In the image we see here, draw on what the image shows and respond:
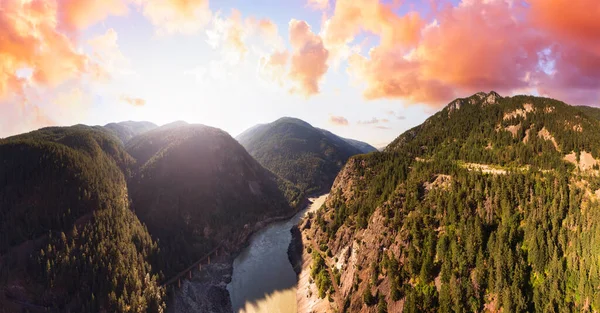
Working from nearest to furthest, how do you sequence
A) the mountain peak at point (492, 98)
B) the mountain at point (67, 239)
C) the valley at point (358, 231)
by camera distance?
the valley at point (358, 231) → the mountain at point (67, 239) → the mountain peak at point (492, 98)

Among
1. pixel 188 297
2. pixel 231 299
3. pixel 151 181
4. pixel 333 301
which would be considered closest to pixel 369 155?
pixel 333 301

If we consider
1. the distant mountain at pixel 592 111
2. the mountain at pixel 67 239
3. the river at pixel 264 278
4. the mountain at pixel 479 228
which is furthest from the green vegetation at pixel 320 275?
the distant mountain at pixel 592 111

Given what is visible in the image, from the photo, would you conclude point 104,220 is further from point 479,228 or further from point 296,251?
point 479,228

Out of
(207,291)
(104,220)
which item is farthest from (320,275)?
(104,220)

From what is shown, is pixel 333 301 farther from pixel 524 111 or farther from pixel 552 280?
pixel 524 111

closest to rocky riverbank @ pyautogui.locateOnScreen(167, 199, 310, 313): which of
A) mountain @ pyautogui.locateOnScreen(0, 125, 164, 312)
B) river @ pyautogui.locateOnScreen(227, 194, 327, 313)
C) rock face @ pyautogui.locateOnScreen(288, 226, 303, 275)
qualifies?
river @ pyautogui.locateOnScreen(227, 194, 327, 313)

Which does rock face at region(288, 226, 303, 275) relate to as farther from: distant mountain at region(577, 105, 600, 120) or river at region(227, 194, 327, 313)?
distant mountain at region(577, 105, 600, 120)

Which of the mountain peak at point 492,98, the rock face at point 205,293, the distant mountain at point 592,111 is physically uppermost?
the mountain peak at point 492,98

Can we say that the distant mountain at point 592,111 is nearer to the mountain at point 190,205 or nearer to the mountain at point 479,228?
the mountain at point 479,228
